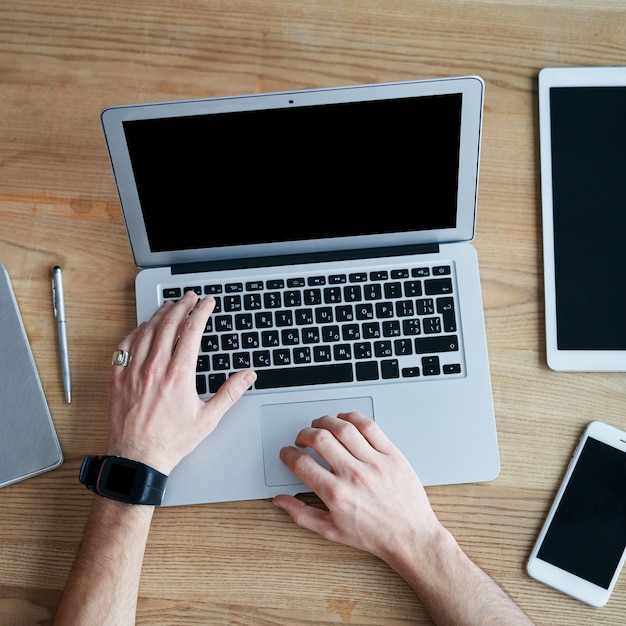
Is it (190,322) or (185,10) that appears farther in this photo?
(185,10)

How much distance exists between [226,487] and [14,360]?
1.18 ft

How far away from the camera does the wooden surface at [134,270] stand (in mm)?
880

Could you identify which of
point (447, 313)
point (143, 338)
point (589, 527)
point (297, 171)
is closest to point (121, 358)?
point (143, 338)

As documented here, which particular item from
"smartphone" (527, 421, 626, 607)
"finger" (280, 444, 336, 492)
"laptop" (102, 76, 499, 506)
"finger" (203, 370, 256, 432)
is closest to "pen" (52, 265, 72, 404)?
"laptop" (102, 76, 499, 506)

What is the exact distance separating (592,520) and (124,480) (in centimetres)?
62

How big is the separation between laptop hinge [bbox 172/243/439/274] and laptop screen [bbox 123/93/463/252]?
30 millimetres

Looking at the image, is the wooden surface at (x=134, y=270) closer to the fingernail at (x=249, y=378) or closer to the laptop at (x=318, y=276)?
the laptop at (x=318, y=276)

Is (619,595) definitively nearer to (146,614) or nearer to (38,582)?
(146,614)

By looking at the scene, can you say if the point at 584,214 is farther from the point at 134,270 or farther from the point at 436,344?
the point at 134,270

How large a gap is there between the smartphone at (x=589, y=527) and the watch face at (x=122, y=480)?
0.53 metres

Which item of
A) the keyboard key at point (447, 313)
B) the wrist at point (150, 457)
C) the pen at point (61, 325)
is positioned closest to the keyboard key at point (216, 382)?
the wrist at point (150, 457)

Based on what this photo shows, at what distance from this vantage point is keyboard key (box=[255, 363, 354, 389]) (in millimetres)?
896

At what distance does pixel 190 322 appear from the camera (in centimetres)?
89

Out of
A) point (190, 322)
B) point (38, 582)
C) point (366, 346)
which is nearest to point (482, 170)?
point (366, 346)
